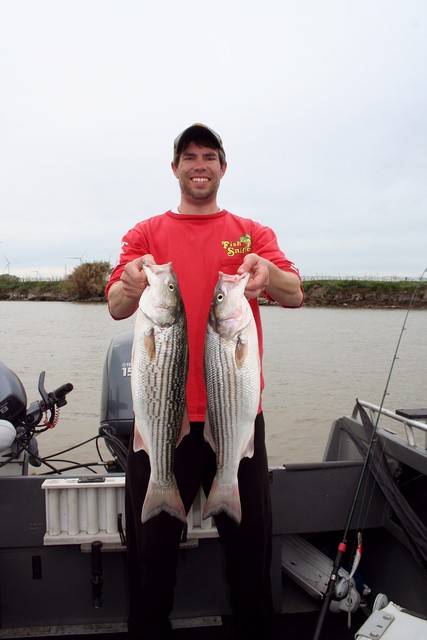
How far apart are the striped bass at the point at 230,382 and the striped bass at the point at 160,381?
138 millimetres

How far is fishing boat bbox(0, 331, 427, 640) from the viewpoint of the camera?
2.96 m

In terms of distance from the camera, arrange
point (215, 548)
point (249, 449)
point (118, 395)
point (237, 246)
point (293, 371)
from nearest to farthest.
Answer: point (249, 449) < point (237, 246) < point (215, 548) < point (118, 395) < point (293, 371)

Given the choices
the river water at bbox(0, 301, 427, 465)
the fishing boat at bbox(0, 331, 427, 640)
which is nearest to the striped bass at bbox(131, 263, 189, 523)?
the fishing boat at bbox(0, 331, 427, 640)

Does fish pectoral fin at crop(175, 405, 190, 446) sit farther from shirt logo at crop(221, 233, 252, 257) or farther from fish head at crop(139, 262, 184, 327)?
shirt logo at crop(221, 233, 252, 257)

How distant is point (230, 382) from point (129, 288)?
0.62 m

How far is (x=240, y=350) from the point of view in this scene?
2.33 meters

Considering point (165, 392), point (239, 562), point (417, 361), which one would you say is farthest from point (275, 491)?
point (417, 361)

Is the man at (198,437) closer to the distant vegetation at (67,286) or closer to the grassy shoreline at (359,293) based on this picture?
the grassy shoreline at (359,293)

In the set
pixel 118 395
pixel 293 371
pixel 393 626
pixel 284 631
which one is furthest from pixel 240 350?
pixel 293 371

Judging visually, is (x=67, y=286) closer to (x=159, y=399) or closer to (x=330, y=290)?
(x=330, y=290)

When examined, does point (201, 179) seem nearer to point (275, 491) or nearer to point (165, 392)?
point (165, 392)

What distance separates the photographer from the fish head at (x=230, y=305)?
2.29 metres

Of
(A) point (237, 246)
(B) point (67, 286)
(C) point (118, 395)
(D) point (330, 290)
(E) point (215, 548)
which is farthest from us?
(B) point (67, 286)

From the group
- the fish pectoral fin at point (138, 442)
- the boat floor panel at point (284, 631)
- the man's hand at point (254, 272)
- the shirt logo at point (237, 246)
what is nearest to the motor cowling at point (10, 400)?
the boat floor panel at point (284, 631)
